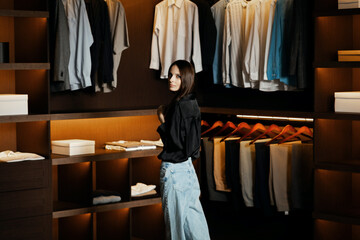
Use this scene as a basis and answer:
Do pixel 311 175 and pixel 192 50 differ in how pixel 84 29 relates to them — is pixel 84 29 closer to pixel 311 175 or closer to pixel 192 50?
pixel 192 50

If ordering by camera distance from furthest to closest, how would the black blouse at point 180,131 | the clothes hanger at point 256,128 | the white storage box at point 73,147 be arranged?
the clothes hanger at point 256,128, the white storage box at point 73,147, the black blouse at point 180,131

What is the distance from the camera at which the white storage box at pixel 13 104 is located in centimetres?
452

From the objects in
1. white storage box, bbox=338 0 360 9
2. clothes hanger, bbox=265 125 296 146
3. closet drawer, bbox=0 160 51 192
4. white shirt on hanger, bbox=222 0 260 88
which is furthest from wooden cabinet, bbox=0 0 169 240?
white storage box, bbox=338 0 360 9

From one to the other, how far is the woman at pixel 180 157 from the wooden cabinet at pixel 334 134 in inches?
47.1

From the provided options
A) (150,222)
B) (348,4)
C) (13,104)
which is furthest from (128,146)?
(348,4)

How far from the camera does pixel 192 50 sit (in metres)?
5.63

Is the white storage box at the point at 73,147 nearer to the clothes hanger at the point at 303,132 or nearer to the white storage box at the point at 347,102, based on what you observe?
the clothes hanger at the point at 303,132

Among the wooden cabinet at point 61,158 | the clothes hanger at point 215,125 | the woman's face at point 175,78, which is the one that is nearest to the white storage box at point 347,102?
the woman's face at point 175,78

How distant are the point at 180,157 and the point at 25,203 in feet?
4.77

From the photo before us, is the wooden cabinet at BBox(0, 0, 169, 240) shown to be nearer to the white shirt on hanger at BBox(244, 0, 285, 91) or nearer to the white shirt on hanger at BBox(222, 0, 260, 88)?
the white shirt on hanger at BBox(222, 0, 260, 88)

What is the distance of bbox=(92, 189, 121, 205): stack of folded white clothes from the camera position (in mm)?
5069

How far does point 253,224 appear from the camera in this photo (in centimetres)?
563

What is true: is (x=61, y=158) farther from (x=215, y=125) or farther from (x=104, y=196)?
(x=215, y=125)

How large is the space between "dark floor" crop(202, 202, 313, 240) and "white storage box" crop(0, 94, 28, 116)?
2164 millimetres
